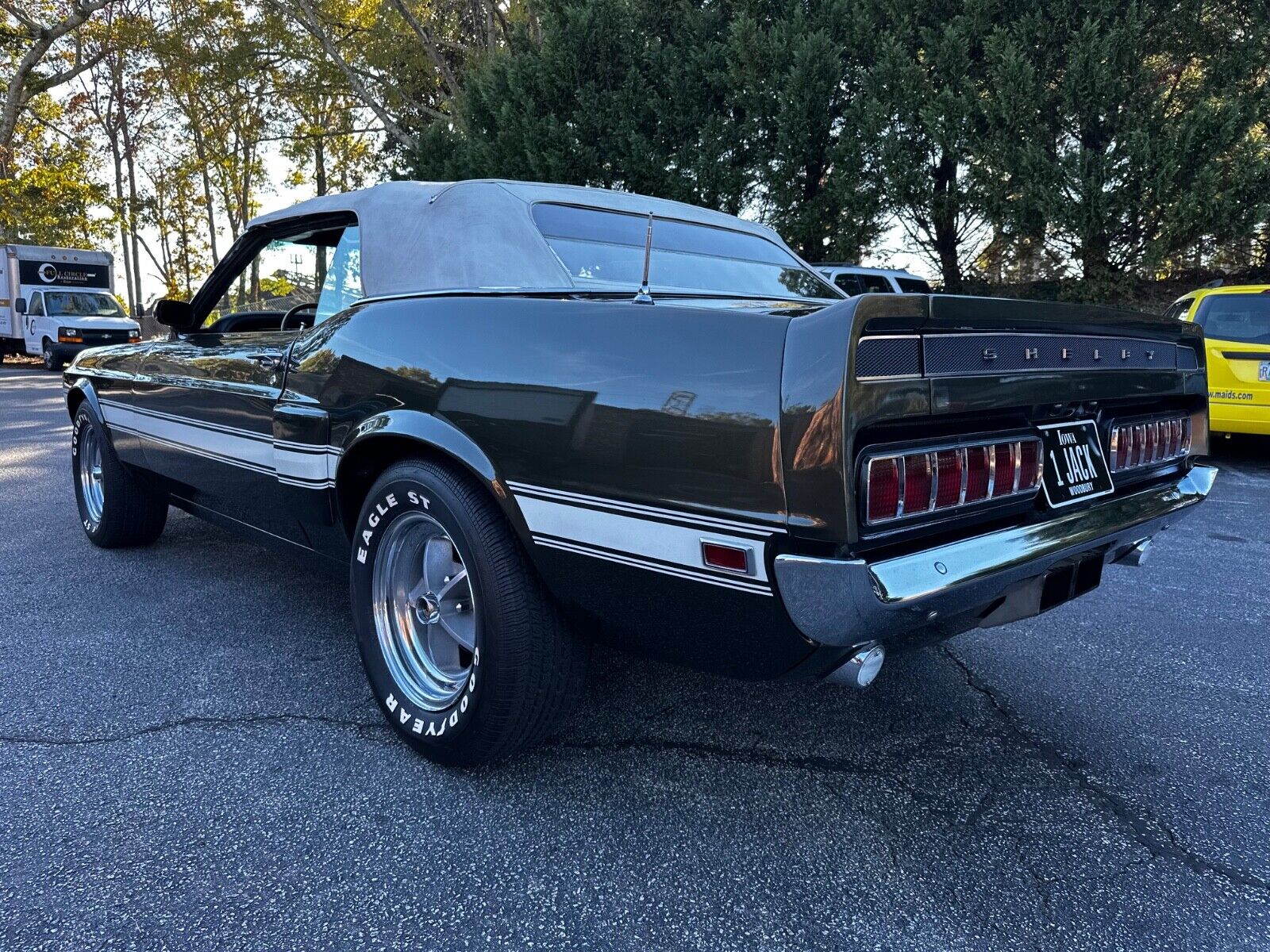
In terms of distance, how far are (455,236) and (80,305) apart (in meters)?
22.3

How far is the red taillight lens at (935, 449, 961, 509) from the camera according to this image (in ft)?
5.75

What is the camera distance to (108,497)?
13.6ft

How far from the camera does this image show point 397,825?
204cm

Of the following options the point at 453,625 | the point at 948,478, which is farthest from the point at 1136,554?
the point at 453,625

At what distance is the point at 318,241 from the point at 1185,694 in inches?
133

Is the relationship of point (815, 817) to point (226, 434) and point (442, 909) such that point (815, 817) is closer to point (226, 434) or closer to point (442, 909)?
point (442, 909)

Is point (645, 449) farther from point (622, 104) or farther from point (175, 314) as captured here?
point (622, 104)

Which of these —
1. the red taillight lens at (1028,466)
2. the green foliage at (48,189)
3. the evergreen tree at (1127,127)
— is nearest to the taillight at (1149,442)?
the red taillight lens at (1028,466)

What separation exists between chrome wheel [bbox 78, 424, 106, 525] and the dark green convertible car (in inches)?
65.9

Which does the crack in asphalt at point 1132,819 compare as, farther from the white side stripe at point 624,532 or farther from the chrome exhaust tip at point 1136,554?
the white side stripe at point 624,532

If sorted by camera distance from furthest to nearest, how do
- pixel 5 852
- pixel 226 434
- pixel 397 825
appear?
1. pixel 226 434
2. pixel 397 825
3. pixel 5 852

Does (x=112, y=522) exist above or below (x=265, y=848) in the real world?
above

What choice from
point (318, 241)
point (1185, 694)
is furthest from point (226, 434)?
point (1185, 694)

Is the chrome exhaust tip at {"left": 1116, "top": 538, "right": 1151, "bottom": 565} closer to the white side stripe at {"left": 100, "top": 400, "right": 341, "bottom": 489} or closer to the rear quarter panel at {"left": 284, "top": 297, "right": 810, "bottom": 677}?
the rear quarter panel at {"left": 284, "top": 297, "right": 810, "bottom": 677}
